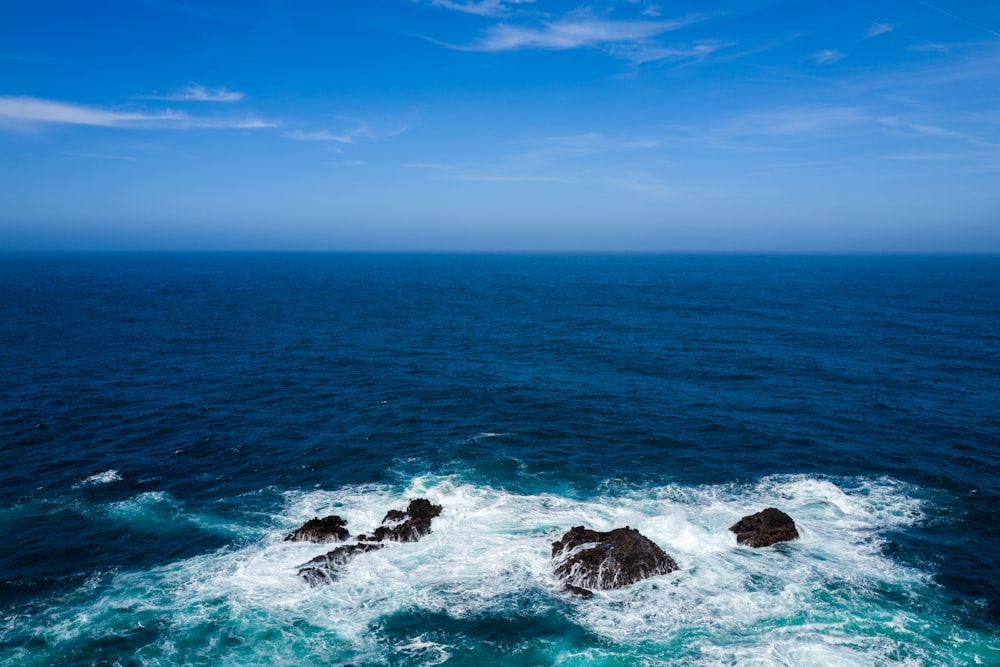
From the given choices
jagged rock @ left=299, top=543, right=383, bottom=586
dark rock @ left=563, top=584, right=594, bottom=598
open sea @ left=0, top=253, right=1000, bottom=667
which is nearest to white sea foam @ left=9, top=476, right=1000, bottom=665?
open sea @ left=0, top=253, right=1000, bottom=667

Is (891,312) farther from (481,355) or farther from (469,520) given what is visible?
(469,520)

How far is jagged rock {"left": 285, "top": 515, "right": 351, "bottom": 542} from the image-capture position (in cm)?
3991

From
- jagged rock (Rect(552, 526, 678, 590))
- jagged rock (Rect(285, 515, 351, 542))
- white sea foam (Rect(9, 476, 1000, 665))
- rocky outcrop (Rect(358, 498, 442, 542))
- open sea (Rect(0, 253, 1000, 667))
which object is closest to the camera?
white sea foam (Rect(9, 476, 1000, 665))

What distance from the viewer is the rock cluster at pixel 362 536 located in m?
36.2

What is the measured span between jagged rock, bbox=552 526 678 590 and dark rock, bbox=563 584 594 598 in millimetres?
317

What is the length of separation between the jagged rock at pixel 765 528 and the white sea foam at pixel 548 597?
2.26 ft

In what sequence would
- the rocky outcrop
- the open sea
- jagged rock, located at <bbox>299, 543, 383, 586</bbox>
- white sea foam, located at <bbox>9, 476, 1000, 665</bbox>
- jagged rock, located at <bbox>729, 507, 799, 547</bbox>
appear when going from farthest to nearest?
the rocky outcrop, jagged rock, located at <bbox>729, 507, 799, 547</bbox>, jagged rock, located at <bbox>299, 543, 383, 586</bbox>, the open sea, white sea foam, located at <bbox>9, 476, 1000, 665</bbox>

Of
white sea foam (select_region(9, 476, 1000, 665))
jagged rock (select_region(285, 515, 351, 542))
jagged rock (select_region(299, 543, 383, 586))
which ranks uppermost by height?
jagged rock (select_region(285, 515, 351, 542))

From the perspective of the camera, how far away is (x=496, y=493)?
47719mm

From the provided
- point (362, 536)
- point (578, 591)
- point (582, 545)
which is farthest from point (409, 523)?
point (578, 591)

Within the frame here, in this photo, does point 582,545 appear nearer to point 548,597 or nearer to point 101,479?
point 548,597

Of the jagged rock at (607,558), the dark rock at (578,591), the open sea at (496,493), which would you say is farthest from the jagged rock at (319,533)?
the dark rock at (578,591)

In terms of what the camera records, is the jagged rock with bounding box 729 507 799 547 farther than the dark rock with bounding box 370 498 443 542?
No

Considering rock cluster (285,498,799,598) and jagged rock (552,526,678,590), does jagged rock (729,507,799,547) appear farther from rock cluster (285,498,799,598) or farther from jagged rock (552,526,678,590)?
jagged rock (552,526,678,590)
